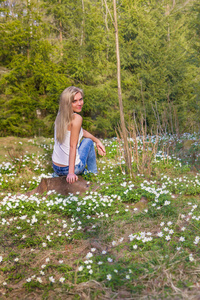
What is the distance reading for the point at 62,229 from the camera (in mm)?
2877

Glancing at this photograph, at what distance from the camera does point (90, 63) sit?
886cm

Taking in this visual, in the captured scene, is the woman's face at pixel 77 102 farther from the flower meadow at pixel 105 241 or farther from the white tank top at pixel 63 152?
the flower meadow at pixel 105 241

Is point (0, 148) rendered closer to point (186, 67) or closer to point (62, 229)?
point (62, 229)

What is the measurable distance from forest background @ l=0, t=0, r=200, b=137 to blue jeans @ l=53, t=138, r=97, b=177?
410cm

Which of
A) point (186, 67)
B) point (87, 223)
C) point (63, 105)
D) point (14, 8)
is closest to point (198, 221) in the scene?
point (87, 223)

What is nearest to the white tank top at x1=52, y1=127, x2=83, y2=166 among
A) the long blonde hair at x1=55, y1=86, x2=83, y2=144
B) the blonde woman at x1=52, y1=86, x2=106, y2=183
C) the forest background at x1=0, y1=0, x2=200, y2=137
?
the blonde woman at x1=52, y1=86, x2=106, y2=183

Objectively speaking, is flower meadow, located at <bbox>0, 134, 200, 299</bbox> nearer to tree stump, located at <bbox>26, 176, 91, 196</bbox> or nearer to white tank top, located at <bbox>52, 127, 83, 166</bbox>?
tree stump, located at <bbox>26, 176, 91, 196</bbox>

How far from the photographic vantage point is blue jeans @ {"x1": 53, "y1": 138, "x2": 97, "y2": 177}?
3.77m

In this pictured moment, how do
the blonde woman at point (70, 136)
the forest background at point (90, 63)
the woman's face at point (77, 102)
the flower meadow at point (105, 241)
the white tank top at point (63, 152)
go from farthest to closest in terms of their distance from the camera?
1. the forest background at point (90, 63)
2. the white tank top at point (63, 152)
3. the woman's face at point (77, 102)
4. the blonde woman at point (70, 136)
5. the flower meadow at point (105, 241)

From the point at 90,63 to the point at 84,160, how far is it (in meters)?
5.87

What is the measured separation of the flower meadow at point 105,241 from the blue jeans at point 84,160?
192 mm

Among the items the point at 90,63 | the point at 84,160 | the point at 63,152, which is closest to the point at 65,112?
the point at 63,152

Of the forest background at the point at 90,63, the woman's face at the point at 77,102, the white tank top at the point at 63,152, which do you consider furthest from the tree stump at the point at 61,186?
the forest background at the point at 90,63

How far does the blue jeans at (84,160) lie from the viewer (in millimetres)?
3768
